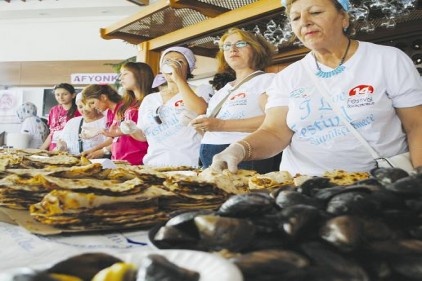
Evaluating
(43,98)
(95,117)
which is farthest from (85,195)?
(43,98)

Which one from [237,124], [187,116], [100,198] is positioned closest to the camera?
[100,198]

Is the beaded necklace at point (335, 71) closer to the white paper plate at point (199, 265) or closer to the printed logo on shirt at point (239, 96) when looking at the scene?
the printed logo on shirt at point (239, 96)

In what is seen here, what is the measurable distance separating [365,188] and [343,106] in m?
0.84

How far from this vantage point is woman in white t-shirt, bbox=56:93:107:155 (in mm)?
3510

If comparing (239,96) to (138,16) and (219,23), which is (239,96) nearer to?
(219,23)

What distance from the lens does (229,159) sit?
4.81ft

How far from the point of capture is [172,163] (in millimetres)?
2498

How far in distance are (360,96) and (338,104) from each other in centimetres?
7

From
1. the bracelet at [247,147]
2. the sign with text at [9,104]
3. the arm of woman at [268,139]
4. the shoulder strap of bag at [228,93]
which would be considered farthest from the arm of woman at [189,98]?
the sign with text at [9,104]

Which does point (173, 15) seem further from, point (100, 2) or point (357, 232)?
point (100, 2)

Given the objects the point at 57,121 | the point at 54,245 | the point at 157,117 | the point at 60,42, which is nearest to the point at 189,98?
the point at 157,117

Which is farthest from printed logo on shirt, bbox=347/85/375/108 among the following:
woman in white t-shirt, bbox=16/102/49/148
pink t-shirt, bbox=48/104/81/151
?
woman in white t-shirt, bbox=16/102/49/148

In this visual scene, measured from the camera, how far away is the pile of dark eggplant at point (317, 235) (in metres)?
0.52

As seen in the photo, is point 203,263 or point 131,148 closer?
point 203,263
